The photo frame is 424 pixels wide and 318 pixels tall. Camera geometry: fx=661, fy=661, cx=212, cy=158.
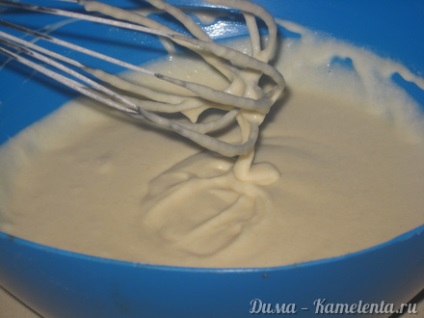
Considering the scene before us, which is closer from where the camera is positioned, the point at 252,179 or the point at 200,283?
the point at 200,283

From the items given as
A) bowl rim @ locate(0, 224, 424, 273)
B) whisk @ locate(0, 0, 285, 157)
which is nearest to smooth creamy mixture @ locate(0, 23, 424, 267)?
whisk @ locate(0, 0, 285, 157)

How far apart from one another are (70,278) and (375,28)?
0.73m

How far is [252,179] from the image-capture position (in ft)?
3.08

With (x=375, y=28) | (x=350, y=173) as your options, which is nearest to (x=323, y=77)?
(x=375, y=28)

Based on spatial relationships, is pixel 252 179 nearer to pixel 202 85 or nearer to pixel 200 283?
pixel 202 85

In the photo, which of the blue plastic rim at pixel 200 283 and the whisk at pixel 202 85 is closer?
the blue plastic rim at pixel 200 283

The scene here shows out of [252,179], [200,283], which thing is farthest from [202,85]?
[200,283]

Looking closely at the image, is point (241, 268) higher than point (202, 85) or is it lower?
lower

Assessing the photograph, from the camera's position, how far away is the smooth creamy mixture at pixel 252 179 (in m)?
0.85

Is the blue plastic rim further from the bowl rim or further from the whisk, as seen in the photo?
the whisk

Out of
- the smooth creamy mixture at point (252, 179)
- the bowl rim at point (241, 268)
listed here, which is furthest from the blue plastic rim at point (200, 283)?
the smooth creamy mixture at point (252, 179)

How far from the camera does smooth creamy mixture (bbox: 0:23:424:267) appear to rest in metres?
0.85

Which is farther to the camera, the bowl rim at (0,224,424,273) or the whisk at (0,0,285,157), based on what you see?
the whisk at (0,0,285,157)

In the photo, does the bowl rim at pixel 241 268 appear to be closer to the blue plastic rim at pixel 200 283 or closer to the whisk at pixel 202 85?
the blue plastic rim at pixel 200 283
